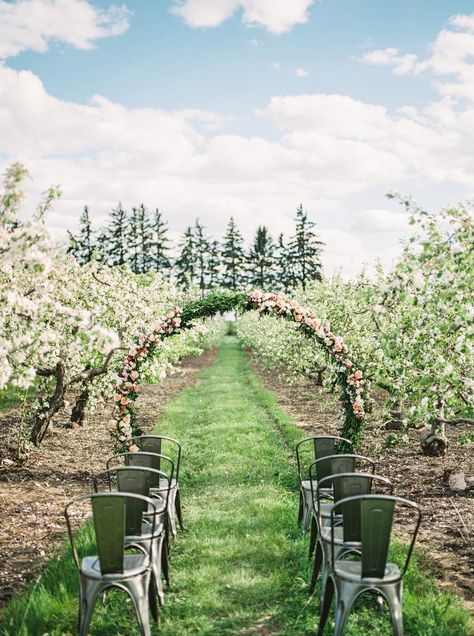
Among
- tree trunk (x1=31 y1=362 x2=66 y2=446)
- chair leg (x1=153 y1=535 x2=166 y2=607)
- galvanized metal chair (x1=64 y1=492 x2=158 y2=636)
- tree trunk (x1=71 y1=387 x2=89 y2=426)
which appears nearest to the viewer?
galvanized metal chair (x1=64 y1=492 x2=158 y2=636)

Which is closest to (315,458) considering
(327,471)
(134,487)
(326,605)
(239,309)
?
(327,471)

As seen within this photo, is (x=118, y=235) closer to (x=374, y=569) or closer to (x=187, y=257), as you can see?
(x=187, y=257)

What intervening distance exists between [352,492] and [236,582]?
57.5 inches

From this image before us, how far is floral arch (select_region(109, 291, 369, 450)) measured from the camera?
10.1 metres

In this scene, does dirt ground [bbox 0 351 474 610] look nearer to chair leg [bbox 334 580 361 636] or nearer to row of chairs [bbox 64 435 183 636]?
row of chairs [bbox 64 435 183 636]

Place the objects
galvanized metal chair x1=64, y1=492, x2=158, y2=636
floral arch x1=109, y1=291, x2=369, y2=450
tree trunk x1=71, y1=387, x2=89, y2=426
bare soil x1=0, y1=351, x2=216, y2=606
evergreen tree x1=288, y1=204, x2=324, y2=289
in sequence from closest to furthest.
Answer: galvanized metal chair x1=64, y1=492, x2=158, y2=636
bare soil x1=0, y1=351, x2=216, y2=606
floral arch x1=109, y1=291, x2=369, y2=450
tree trunk x1=71, y1=387, x2=89, y2=426
evergreen tree x1=288, y1=204, x2=324, y2=289

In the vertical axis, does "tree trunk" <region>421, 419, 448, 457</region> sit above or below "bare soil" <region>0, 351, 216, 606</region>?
above

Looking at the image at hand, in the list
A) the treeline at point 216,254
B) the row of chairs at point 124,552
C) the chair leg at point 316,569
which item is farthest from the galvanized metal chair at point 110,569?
the treeline at point 216,254

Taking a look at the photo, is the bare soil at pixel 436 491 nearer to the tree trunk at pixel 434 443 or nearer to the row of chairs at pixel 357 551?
the tree trunk at pixel 434 443

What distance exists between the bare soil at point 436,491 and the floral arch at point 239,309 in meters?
0.75

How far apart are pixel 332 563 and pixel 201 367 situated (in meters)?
25.9

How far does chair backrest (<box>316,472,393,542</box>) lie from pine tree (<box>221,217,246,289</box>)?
2707 inches

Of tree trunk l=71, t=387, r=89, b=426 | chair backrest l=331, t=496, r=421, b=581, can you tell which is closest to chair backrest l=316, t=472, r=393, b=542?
chair backrest l=331, t=496, r=421, b=581

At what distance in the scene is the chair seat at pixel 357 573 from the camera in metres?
4.53
